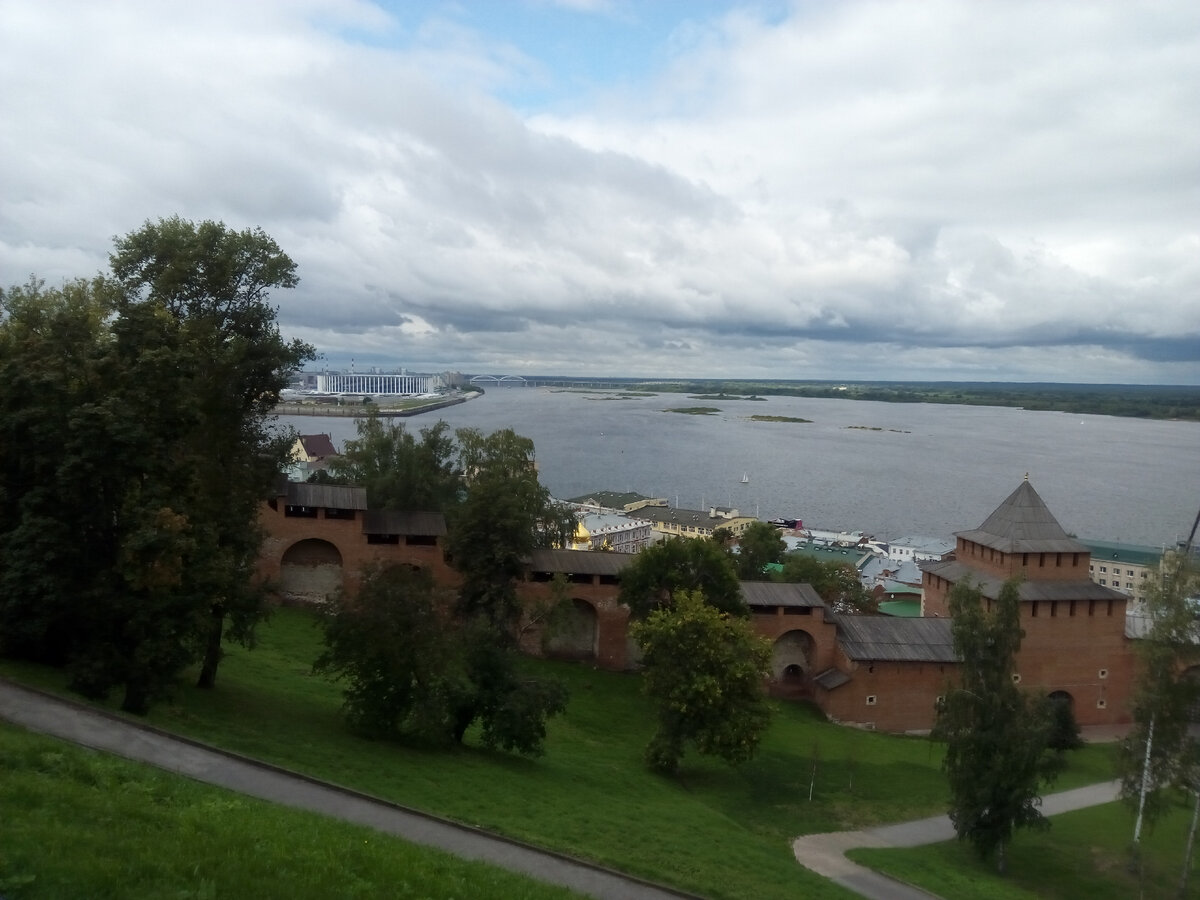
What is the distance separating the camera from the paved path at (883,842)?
13.4 m

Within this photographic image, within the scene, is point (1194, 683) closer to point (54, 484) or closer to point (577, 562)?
point (577, 562)

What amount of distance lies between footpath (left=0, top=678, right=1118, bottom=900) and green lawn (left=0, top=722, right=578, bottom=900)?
0.75 metres

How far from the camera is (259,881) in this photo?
6273mm

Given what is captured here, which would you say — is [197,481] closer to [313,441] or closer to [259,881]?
[259,881]

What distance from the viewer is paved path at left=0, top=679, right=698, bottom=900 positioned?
9570 mm

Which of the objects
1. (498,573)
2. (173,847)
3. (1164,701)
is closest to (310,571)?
(498,573)

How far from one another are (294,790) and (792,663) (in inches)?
721

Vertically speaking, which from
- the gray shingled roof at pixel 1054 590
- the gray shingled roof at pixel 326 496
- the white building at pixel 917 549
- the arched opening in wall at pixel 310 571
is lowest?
the white building at pixel 917 549

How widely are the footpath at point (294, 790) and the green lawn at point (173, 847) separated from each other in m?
0.75

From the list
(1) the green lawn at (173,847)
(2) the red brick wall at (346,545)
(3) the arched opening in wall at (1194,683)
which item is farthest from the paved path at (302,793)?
(2) the red brick wall at (346,545)

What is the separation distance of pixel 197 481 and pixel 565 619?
1283 centimetres

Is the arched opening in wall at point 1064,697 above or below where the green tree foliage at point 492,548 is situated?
below

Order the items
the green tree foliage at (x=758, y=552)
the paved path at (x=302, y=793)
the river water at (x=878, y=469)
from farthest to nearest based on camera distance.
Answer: the river water at (x=878, y=469) < the green tree foliage at (x=758, y=552) < the paved path at (x=302, y=793)

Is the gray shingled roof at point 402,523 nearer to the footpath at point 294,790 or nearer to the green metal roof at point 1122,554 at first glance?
the footpath at point 294,790
